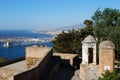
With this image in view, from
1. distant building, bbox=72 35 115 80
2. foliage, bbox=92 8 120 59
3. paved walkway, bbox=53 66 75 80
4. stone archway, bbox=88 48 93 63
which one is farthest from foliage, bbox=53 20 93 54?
distant building, bbox=72 35 115 80

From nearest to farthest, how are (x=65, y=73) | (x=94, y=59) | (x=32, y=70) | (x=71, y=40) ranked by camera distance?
1. (x=32, y=70)
2. (x=94, y=59)
3. (x=65, y=73)
4. (x=71, y=40)

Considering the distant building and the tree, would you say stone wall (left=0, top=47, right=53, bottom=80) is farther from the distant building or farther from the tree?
the tree

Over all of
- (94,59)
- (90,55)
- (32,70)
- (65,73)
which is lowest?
(65,73)

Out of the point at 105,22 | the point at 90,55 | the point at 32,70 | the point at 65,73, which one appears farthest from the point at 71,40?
the point at 32,70

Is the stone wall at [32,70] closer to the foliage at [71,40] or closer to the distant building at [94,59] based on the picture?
the distant building at [94,59]

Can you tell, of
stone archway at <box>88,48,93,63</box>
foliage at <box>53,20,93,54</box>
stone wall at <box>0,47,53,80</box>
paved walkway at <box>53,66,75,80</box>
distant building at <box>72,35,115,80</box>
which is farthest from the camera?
foliage at <box>53,20,93,54</box>

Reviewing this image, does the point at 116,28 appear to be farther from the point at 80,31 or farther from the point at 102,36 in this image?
the point at 80,31

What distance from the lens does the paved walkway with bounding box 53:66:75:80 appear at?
669 inches

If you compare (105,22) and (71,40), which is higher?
(105,22)

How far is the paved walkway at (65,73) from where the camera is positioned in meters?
17.0

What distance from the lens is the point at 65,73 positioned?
18.0 metres

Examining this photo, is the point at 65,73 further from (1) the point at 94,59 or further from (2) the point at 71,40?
(2) the point at 71,40

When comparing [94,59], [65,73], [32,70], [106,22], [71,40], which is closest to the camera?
[32,70]

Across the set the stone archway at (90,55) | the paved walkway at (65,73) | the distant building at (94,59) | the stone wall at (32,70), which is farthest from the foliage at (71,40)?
the distant building at (94,59)
